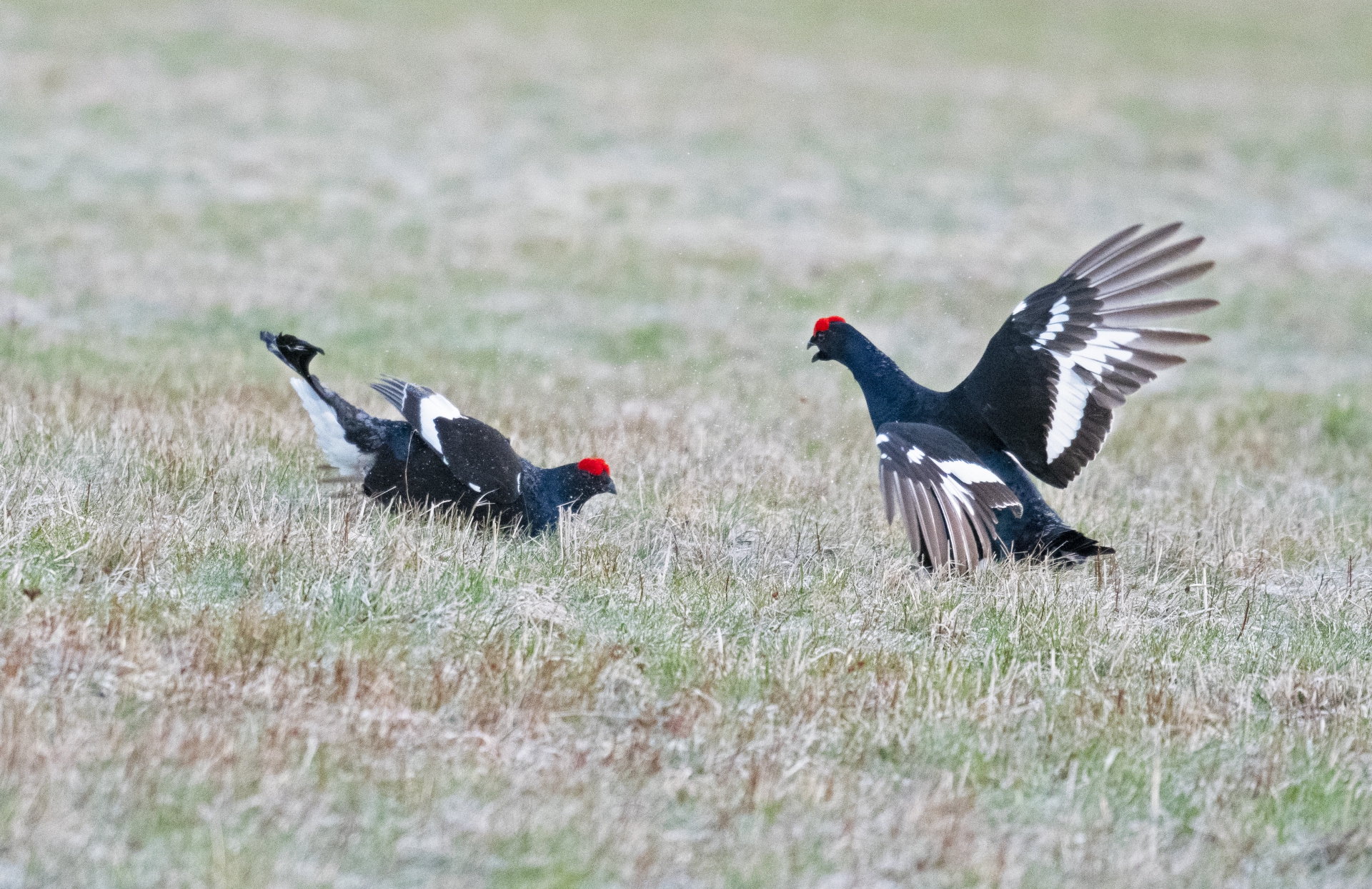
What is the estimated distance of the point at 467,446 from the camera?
726cm

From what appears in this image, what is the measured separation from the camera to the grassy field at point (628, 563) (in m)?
4.50

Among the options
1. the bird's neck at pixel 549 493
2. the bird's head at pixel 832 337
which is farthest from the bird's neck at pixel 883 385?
the bird's neck at pixel 549 493

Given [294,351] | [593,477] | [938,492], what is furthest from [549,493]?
[938,492]

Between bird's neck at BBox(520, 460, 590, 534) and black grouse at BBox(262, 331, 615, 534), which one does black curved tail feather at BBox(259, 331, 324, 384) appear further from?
bird's neck at BBox(520, 460, 590, 534)

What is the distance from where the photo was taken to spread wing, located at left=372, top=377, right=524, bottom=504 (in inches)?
284

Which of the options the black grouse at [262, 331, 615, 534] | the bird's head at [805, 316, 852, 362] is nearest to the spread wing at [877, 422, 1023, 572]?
the bird's head at [805, 316, 852, 362]

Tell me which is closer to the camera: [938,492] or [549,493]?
[938,492]

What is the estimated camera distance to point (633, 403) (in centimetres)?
1250

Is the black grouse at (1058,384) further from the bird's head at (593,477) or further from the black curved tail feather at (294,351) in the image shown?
the black curved tail feather at (294,351)

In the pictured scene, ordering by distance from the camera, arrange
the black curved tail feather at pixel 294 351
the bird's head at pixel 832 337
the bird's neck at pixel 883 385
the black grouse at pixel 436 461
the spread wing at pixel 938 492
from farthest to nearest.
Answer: the bird's head at pixel 832 337, the bird's neck at pixel 883 385, the black grouse at pixel 436 461, the black curved tail feather at pixel 294 351, the spread wing at pixel 938 492

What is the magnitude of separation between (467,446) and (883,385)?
2.37 meters

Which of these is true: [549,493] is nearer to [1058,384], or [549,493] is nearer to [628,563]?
[628,563]

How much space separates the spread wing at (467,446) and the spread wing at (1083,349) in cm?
247

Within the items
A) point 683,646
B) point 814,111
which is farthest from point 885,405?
point 814,111
